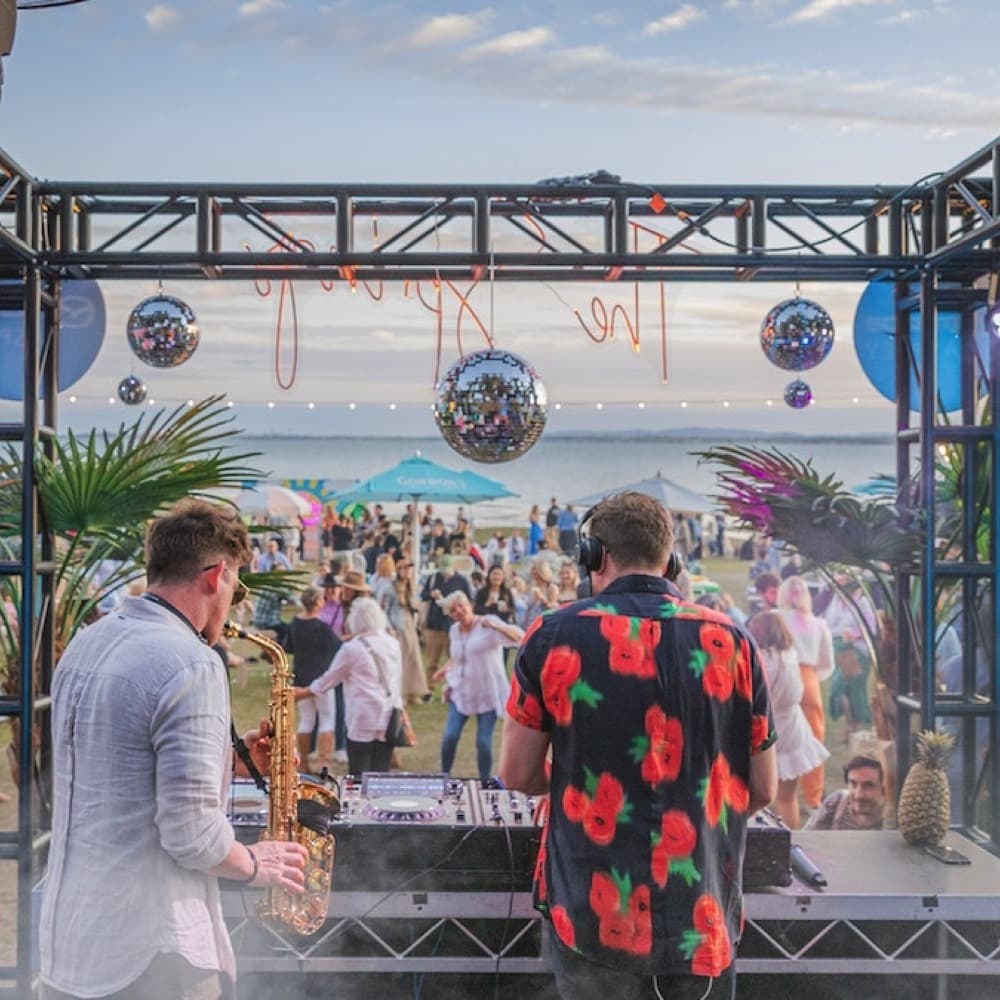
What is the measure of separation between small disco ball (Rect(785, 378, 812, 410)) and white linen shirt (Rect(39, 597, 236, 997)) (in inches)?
261

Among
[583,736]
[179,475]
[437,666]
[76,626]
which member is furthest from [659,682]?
[437,666]

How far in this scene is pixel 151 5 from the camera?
19.7ft

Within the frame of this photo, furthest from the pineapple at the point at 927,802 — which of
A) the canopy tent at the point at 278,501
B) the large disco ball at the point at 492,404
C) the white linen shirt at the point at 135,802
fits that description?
the canopy tent at the point at 278,501

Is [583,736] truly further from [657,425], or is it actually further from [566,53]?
[657,425]

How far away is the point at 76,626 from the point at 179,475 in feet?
3.07

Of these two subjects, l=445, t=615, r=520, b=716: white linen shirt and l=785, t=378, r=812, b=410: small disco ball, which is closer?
l=445, t=615, r=520, b=716: white linen shirt

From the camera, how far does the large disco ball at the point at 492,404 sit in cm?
Answer: 423

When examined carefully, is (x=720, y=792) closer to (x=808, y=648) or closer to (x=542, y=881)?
(x=542, y=881)

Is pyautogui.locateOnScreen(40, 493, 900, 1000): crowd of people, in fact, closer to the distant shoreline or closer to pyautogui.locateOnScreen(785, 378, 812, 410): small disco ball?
pyautogui.locateOnScreen(785, 378, 812, 410): small disco ball

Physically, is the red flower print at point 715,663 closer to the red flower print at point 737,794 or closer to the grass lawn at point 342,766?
the red flower print at point 737,794

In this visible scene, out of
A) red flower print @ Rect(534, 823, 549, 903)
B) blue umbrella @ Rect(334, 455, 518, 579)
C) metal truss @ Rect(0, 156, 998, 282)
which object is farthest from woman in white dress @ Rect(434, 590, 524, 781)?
blue umbrella @ Rect(334, 455, 518, 579)

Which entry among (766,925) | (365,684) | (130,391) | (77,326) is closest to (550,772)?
(766,925)

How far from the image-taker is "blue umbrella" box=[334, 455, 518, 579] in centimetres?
1440

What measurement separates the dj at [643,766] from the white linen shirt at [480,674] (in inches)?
193
